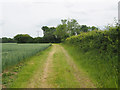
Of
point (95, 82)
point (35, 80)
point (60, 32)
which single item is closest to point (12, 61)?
point (35, 80)

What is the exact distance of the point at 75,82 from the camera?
4.18 meters

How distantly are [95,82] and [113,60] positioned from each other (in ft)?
4.56

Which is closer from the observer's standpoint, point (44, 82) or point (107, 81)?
point (107, 81)

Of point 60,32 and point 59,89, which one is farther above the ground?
point 60,32

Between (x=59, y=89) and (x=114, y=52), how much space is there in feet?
9.67

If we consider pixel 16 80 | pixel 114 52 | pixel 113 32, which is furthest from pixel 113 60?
pixel 16 80

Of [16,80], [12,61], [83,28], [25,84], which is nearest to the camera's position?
[25,84]

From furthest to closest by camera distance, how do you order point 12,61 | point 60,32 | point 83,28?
point 83,28 < point 60,32 < point 12,61

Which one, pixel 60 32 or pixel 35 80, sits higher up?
pixel 60 32

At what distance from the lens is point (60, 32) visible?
1741 inches

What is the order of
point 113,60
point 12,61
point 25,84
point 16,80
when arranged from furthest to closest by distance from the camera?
point 12,61 < point 113,60 < point 16,80 < point 25,84

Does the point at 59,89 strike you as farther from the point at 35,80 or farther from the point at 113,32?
the point at 113,32

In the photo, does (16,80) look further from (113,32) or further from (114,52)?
(113,32)

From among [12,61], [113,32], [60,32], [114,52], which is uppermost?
[60,32]
